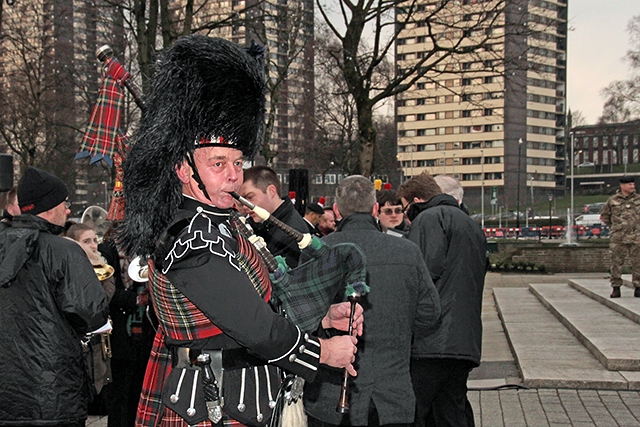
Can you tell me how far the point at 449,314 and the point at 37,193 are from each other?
118 inches

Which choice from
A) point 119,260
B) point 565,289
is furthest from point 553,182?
point 119,260

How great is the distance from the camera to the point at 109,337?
20.5 feet

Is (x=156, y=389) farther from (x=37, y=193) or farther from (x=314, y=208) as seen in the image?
(x=314, y=208)

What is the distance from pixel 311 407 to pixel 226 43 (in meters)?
2.11

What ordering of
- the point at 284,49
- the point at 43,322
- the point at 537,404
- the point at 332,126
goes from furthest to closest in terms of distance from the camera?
the point at 332,126 → the point at 284,49 → the point at 537,404 → the point at 43,322

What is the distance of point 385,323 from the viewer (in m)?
4.48

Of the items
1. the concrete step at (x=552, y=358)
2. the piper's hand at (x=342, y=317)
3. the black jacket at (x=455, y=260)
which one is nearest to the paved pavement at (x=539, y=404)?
the concrete step at (x=552, y=358)

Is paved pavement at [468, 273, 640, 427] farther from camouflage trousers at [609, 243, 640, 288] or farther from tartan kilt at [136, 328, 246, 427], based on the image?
tartan kilt at [136, 328, 246, 427]

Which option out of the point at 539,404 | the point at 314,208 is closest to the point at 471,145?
the point at 314,208

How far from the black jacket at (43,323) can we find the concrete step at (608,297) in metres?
8.88

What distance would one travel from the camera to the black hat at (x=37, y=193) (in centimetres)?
464

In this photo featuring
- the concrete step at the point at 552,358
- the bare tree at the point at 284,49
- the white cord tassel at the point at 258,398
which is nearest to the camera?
the white cord tassel at the point at 258,398

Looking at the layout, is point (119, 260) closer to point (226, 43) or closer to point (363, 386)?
point (363, 386)

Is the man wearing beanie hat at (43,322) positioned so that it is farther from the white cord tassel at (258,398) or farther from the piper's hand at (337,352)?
the piper's hand at (337,352)
